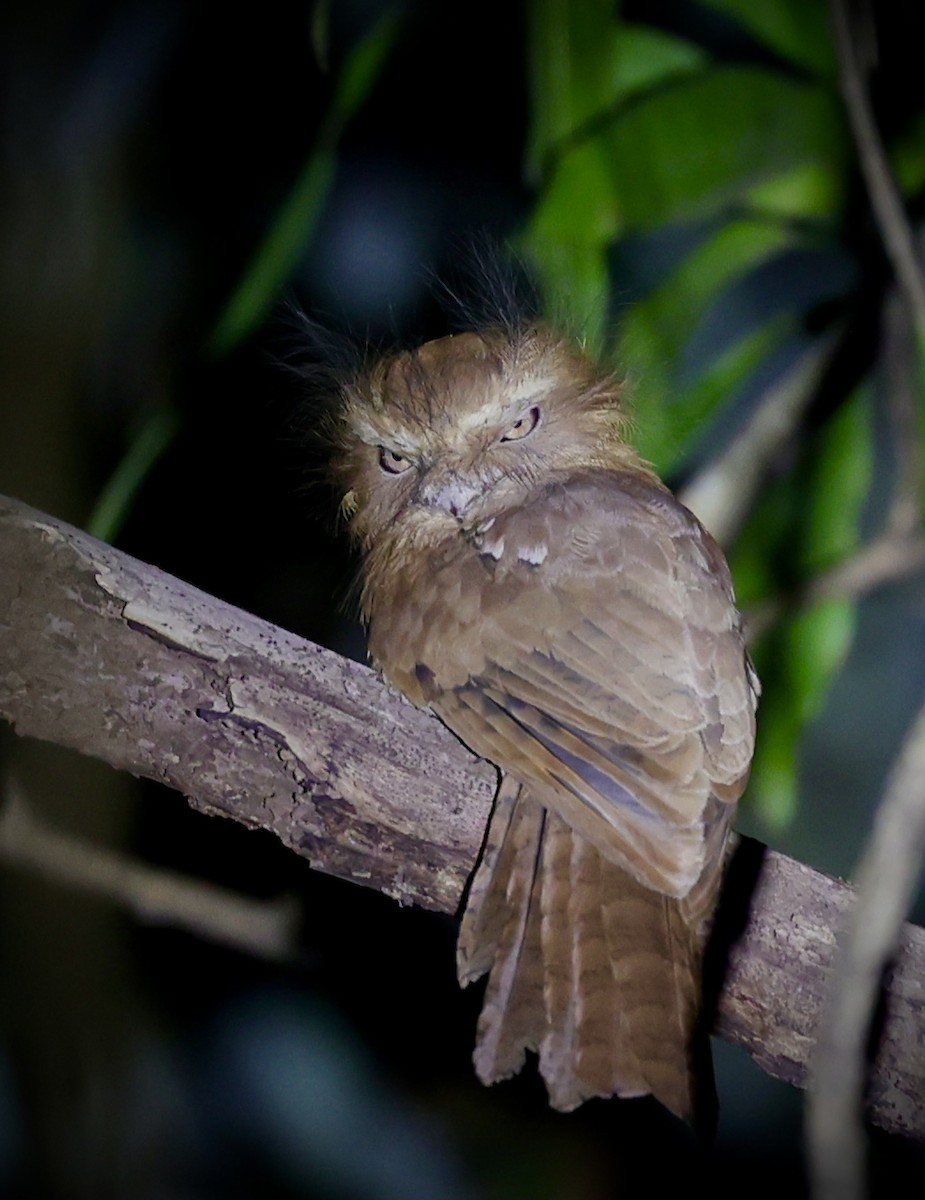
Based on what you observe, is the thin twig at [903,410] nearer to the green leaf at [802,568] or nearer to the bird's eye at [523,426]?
the green leaf at [802,568]

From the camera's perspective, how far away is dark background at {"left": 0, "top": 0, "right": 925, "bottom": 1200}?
2389 mm

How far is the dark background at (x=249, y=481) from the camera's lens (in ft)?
7.84

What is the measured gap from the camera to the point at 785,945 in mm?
1403

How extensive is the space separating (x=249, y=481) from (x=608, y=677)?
58.7 inches

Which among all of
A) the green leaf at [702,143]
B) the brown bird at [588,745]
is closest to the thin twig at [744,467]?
the green leaf at [702,143]

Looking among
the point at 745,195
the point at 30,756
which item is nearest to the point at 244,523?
the point at 30,756

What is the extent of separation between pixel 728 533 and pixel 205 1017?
1.65m

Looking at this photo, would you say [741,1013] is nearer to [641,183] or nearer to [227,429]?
[641,183]

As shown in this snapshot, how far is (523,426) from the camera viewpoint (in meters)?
1.89

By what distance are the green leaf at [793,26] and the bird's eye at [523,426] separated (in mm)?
777

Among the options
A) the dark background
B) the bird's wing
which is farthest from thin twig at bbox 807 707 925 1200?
the dark background

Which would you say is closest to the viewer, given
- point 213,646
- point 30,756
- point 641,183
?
point 213,646

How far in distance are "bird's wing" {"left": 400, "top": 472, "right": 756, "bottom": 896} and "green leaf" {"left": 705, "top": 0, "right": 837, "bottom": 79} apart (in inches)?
38.2

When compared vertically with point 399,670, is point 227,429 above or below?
below
